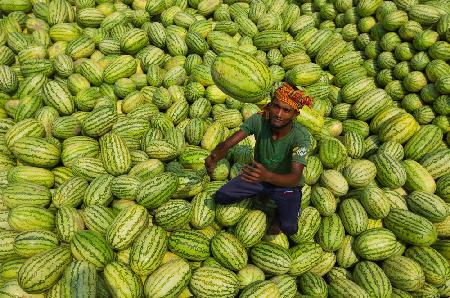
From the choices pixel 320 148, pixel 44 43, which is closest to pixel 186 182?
pixel 320 148

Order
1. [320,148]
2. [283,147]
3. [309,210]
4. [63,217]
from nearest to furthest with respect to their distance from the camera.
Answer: [283,147] < [63,217] < [309,210] < [320,148]

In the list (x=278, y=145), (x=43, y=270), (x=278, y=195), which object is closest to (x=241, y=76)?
(x=278, y=145)

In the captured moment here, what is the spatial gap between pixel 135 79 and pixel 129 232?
121 inches

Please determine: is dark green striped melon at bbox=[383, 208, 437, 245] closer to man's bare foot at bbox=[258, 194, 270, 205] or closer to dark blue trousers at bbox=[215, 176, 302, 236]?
dark blue trousers at bbox=[215, 176, 302, 236]

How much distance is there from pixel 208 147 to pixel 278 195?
1525mm

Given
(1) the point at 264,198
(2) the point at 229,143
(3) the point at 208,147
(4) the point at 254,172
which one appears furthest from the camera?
(3) the point at 208,147

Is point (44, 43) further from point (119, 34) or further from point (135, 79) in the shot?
point (135, 79)

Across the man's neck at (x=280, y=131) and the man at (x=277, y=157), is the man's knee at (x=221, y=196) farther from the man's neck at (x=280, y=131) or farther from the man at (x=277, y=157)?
the man's neck at (x=280, y=131)

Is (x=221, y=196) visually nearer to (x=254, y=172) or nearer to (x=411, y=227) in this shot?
(x=254, y=172)

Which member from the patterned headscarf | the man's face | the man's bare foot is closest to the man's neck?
the man's face

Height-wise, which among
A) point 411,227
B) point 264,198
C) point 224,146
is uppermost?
point 224,146

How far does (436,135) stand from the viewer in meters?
4.84

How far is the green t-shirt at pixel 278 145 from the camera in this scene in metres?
3.27

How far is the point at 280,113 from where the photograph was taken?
120 inches
